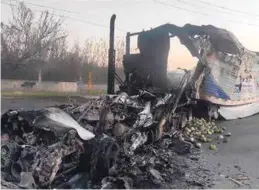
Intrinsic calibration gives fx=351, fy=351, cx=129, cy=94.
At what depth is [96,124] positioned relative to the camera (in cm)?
641

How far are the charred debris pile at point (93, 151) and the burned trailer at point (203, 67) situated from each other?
8.63ft

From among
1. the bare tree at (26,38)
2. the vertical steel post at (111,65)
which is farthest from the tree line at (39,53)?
the vertical steel post at (111,65)

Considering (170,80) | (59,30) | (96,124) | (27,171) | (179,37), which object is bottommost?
(27,171)

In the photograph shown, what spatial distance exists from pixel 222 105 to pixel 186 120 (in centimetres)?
202

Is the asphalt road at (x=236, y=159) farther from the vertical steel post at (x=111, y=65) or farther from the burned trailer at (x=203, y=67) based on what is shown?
the vertical steel post at (x=111, y=65)

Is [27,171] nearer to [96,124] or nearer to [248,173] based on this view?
[96,124]

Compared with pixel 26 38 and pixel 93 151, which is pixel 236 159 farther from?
pixel 26 38

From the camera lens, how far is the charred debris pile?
193 inches

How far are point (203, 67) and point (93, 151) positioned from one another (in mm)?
5642

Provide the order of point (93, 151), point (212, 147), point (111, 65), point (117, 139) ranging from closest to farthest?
point (93, 151)
point (117, 139)
point (212, 147)
point (111, 65)

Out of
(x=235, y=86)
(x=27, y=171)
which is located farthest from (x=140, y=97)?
(x=235, y=86)

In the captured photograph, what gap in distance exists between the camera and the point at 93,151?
17.4ft

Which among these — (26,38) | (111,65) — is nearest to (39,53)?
(26,38)

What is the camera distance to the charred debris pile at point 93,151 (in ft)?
16.0
